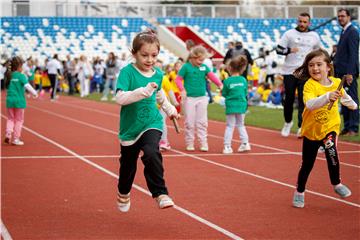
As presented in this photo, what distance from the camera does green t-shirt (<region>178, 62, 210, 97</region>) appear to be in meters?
13.4

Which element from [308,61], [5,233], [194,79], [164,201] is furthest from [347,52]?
[5,233]

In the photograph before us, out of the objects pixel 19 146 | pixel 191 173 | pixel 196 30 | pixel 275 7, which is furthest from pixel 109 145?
pixel 275 7

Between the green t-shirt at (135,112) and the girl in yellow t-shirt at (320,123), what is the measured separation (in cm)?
166

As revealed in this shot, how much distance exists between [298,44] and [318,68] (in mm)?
6986

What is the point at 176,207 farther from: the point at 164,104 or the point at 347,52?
the point at 347,52

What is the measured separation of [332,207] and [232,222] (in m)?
1.32

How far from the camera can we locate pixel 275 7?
2286 inches

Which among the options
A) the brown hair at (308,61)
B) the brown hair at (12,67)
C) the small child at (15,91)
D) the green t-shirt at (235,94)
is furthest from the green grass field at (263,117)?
the brown hair at (308,61)

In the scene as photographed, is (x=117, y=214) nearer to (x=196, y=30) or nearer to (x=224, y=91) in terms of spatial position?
(x=224, y=91)

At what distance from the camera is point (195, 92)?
13.4 metres

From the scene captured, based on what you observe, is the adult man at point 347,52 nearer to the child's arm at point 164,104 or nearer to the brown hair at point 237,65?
the brown hair at point 237,65

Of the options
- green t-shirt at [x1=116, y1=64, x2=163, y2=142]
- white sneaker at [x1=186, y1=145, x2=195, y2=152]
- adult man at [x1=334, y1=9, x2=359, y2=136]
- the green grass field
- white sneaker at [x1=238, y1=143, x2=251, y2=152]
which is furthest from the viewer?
the green grass field

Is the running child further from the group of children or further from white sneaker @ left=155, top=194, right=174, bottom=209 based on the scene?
white sneaker @ left=155, top=194, right=174, bottom=209

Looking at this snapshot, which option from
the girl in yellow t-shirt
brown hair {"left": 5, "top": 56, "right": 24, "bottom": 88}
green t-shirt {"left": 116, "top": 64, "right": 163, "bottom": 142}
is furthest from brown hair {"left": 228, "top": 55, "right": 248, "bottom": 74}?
green t-shirt {"left": 116, "top": 64, "right": 163, "bottom": 142}
